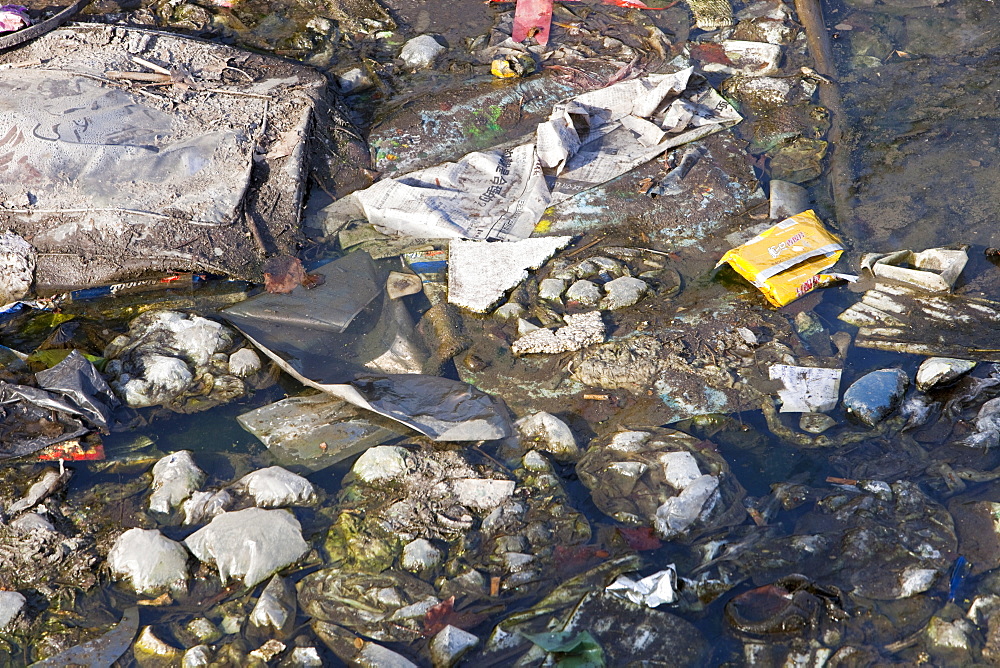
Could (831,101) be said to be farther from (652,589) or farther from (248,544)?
(248,544)

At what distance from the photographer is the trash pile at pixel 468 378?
98.3 inches

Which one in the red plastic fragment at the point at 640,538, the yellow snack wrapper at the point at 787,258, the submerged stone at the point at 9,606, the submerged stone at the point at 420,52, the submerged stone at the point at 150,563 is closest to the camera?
the submerged stone at the point at 9,606

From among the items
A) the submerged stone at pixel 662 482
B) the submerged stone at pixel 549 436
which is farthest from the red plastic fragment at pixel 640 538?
the submerged stone at pixel 549 436

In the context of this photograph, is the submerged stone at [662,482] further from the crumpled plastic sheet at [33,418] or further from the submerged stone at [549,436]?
the crumpled plastic sheet at [33,418]

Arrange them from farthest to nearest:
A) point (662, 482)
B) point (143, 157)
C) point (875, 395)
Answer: point (143, 157) → point (875, 395) → point (662, 482)

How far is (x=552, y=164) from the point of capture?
166 inches

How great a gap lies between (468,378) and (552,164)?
152 cm

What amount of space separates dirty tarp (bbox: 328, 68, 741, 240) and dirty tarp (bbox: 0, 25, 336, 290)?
0.51 meters

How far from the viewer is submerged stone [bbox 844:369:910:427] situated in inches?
121

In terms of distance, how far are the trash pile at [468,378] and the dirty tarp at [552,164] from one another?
0.9 inches

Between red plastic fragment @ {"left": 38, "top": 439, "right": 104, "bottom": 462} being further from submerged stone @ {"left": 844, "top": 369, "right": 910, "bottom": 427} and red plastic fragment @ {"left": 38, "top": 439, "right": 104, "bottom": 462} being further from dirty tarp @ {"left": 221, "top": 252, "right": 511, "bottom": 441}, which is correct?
submerged stone @ {"left": 844, "top": 369, "right": 910, "bottom": 427}

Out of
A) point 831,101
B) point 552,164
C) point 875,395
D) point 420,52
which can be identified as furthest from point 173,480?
point 831,101

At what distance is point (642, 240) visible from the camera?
3967 mm

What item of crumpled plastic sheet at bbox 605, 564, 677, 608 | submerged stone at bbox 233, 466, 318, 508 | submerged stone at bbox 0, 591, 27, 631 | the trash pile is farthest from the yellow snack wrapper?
submerged stone at bbox 0, 591, 27, 631
